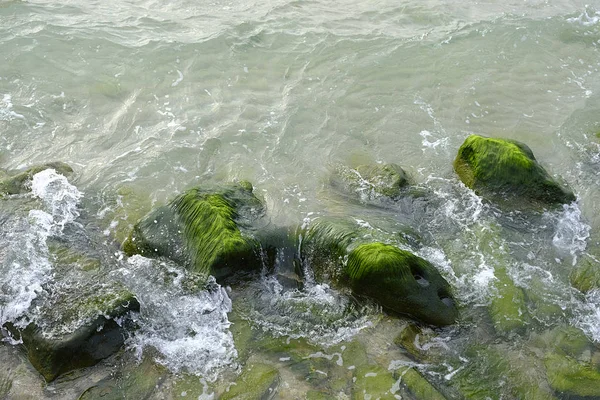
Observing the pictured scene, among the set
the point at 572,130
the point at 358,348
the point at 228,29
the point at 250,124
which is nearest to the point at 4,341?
the point at 358,348

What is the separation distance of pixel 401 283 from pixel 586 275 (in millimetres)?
3190

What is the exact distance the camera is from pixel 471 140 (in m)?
10.2

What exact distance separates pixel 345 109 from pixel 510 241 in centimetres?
494

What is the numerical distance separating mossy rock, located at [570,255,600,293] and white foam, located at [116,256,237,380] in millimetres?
5302

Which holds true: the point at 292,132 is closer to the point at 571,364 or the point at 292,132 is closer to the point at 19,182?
the point at 19,182

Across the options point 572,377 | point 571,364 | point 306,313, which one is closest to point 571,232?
point 571,364

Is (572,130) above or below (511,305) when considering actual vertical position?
above

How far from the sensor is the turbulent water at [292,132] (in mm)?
7512

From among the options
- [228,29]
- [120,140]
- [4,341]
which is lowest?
[4,341]

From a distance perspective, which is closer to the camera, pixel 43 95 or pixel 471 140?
pixel 471 140

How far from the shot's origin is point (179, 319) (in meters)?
7.42

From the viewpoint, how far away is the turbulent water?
7.51 metres

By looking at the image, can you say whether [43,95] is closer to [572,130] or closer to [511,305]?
[511,305]

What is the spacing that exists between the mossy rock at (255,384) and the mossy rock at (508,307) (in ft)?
10.6
